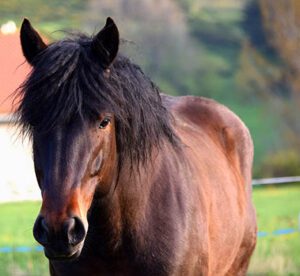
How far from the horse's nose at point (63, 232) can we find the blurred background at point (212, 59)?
17.0 meters

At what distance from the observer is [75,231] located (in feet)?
13.1

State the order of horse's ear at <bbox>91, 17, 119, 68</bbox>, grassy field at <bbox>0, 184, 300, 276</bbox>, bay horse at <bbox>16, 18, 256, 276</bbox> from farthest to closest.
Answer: grassy field at <bbox>0, 184, 300, 276</bbox>
horse's ear at <bbox>91, 17, 119, 68</bbox>
bay horse at <bbox>16, 18, 256, 276</bbox>

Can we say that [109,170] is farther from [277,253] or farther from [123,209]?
[277,253]

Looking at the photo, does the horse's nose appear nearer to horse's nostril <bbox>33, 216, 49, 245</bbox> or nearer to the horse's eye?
horse's nostril <bbox>33, 216, 49, 245</bbox>

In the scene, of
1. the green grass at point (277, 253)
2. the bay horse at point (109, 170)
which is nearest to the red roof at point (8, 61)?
the green grass at point (277, 253)

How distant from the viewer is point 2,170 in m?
33.1

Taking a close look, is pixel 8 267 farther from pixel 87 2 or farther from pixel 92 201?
pixel 87 2

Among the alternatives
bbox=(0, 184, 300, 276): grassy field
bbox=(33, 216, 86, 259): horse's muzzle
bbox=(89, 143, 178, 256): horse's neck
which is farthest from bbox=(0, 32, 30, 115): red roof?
bbox=(33, 216, 86, 259): horse's muzzle

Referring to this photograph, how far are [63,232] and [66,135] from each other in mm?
483

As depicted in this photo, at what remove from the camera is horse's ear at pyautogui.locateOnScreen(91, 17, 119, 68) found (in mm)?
4453

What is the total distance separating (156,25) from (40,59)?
38504 mm

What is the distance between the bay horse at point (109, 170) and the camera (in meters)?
4.11

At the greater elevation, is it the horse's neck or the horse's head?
the horse's head

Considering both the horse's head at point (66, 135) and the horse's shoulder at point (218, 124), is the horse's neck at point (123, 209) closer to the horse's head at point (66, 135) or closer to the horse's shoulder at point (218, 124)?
the horse's head at point (66, 135)
